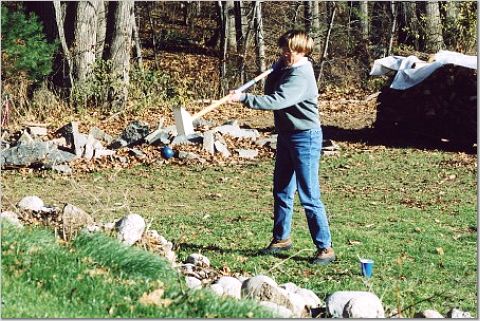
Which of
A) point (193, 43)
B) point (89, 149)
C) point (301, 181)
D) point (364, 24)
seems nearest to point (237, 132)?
point (89, 149)

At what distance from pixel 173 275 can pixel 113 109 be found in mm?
13973

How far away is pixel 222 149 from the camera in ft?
48.0

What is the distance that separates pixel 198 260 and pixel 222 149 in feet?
26.4

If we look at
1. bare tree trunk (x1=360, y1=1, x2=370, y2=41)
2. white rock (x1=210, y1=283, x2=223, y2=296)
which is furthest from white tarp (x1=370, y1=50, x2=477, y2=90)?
white rock (x1=210, y1=283, x2=223, y2=296)

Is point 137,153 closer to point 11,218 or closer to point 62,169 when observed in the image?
point 62,169

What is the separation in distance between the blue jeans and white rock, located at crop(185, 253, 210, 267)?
32.8 inches

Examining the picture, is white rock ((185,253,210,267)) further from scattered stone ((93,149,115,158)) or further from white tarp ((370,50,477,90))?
white tarp ((370,50,477,90))

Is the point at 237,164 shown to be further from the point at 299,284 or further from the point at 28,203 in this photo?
the point at 299,284

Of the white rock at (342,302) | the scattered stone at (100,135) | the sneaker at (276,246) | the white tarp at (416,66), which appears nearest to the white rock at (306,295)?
the white rock at (342,302)

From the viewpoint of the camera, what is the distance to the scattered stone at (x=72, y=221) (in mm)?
5956

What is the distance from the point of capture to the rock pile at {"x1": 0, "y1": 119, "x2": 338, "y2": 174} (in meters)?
13.8

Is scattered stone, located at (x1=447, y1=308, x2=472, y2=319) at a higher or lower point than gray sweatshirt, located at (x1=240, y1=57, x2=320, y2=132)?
lower

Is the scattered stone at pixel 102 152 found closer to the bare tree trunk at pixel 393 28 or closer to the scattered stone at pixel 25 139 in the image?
the scattered stone at pixel 25 139

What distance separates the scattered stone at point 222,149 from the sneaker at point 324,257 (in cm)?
737
